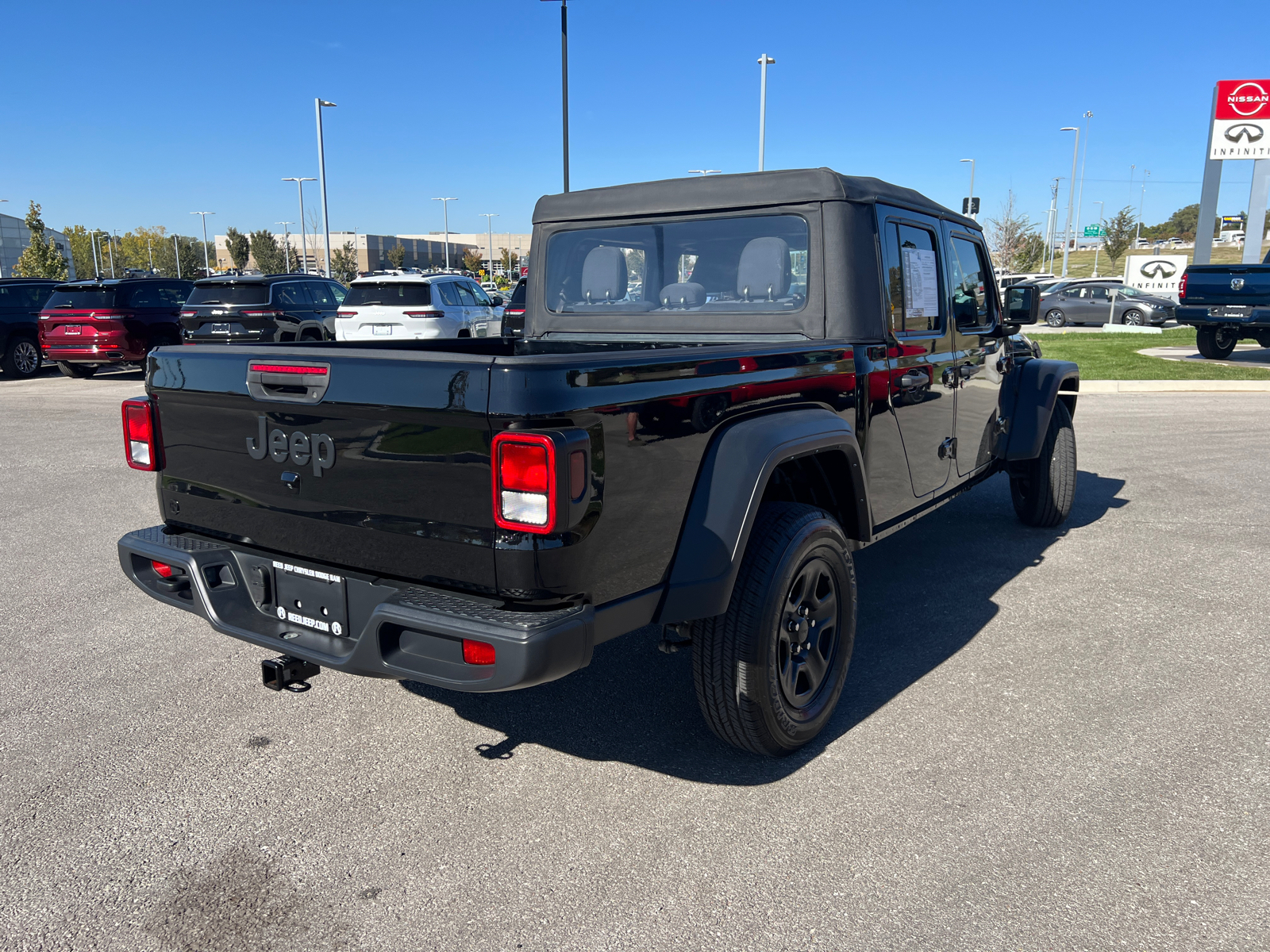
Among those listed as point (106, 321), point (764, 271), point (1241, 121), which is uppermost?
point (1241, 121)

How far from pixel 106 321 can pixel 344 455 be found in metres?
15.1

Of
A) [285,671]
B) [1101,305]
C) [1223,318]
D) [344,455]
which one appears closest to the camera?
[344,455]

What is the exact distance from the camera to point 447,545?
252 centimetres

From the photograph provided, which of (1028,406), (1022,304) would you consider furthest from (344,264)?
(1022,304)

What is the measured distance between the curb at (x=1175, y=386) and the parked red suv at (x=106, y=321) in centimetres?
1483

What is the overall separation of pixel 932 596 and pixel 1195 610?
1.29 metres

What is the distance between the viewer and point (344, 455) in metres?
2.66

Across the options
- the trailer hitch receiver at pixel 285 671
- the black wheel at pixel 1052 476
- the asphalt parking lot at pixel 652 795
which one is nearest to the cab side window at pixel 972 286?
the black wheel at pixel 1052 476

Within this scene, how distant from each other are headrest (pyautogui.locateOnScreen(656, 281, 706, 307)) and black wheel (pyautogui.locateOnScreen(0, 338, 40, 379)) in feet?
56.6

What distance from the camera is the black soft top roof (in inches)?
147

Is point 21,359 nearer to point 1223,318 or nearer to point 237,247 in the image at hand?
point 1223,318

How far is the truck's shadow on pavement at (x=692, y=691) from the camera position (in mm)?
3342

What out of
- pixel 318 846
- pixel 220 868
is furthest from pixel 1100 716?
pixel 220 868

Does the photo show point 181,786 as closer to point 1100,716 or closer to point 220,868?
point 220,868
